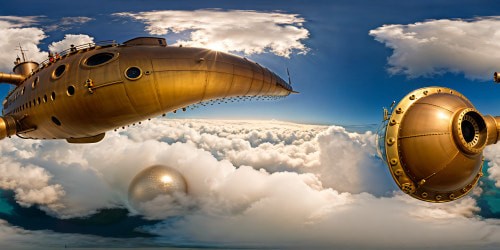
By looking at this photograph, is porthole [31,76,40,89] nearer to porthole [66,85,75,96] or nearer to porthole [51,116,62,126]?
porthole [51,116,62,126]

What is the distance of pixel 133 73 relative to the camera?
73.5ft

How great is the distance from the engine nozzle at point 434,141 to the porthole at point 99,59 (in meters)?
19.9

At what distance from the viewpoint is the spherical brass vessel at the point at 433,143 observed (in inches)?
493

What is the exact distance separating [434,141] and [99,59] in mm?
22778

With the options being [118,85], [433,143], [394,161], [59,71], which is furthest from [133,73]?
[433,143]

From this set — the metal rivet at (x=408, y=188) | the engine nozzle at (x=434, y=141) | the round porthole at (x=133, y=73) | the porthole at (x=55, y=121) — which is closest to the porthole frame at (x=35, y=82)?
the porthole at (x=55, y=121)

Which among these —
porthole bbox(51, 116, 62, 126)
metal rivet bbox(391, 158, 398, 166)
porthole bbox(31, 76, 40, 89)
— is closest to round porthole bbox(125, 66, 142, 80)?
porthole bbox(51, 116, 62, 126)

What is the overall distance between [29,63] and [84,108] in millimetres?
23697

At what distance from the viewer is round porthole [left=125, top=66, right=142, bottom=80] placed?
22266 mm

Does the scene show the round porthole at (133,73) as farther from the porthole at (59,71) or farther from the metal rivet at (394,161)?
the metal rivet at (394,161)

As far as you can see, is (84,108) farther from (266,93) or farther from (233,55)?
(266,93)

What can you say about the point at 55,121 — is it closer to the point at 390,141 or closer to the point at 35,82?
the point at 35,82

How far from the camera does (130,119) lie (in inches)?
952

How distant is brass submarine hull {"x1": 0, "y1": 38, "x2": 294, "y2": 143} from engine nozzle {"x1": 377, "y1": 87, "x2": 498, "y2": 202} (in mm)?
15447
